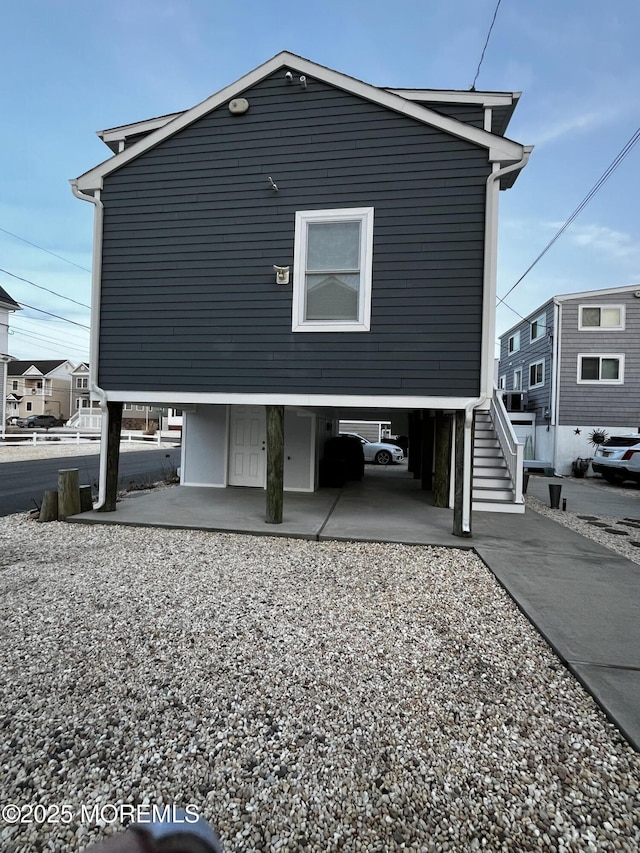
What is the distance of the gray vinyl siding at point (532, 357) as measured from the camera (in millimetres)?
15594

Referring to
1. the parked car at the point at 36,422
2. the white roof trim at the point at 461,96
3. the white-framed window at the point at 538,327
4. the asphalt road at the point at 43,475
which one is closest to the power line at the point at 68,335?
the parked car at the point at 36,422

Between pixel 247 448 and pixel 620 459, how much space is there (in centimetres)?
1043

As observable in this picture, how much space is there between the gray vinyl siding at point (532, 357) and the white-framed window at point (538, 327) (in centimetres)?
9

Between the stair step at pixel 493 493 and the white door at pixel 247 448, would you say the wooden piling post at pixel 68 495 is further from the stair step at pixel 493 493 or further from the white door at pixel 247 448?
the stair step at pixel 493 493

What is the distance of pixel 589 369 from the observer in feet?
48.6

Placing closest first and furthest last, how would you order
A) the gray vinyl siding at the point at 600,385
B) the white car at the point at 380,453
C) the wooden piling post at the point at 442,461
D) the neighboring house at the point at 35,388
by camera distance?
the wooden piling post at the point at 442,461
the gray vinyl siding at the point at 600,385
the white car at the point at 380,453
the neighboring house at the point at 35,388

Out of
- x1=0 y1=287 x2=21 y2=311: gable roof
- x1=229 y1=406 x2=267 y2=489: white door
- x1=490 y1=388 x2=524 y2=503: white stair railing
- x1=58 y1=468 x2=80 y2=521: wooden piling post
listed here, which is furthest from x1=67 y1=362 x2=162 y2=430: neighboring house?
x1=490 y1=388 x2=524 y2=503: white stair railing

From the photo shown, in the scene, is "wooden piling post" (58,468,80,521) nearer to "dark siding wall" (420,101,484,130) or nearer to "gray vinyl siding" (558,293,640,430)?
"dark siding wall" (420,101,484,130)

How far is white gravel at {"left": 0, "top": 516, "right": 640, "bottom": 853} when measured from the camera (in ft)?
5.14

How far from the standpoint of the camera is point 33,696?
2.23 m

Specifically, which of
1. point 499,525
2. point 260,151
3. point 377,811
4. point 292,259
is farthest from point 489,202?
point 377,811

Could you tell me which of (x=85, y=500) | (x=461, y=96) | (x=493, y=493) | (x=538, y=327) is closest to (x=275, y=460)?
(x=85, y=500)

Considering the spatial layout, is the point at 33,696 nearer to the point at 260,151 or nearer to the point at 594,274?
the point at 260,151

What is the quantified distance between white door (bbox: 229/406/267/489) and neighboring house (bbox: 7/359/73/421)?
151ft
